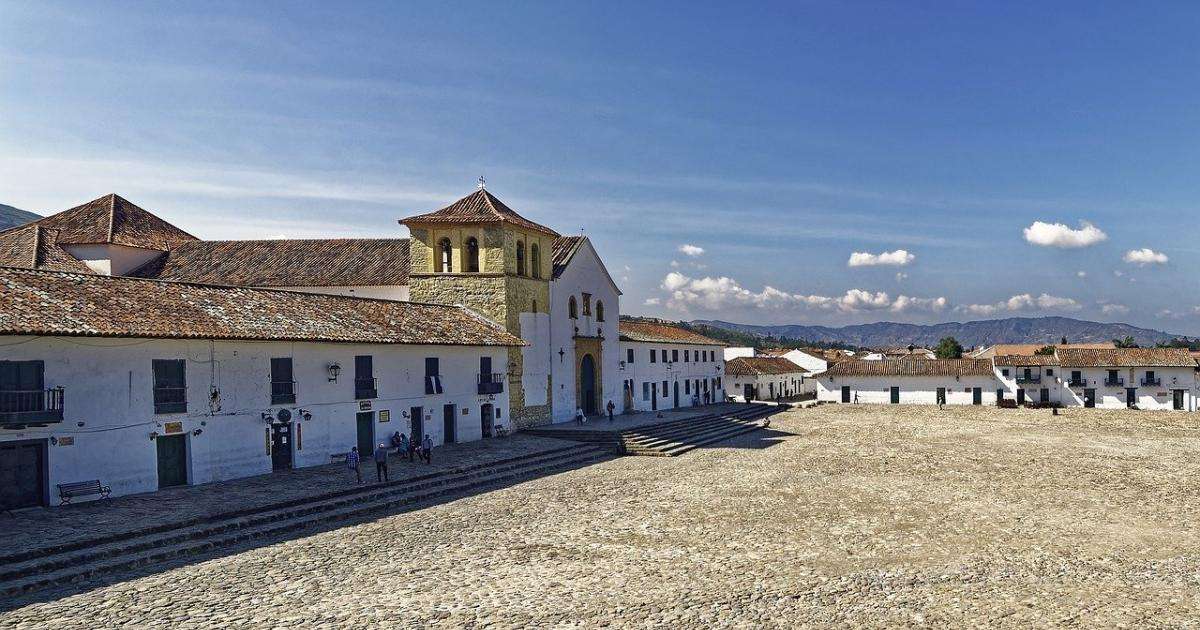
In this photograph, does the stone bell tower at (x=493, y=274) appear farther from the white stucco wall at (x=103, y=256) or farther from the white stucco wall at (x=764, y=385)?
the white stucco wall at (x=764, y=385)

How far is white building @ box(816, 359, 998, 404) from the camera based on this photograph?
188 ft

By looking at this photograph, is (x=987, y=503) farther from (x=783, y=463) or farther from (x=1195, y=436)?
(x=1195, y=436)

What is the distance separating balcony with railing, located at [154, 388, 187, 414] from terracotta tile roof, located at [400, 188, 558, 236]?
1507 cm

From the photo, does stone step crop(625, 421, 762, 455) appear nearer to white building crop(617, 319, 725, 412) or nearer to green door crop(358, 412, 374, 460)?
white building crop(617, 319, 725, 412)

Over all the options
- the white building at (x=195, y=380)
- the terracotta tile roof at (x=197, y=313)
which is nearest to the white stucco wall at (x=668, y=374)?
the terracotta tile roof at (x=197, y=313)

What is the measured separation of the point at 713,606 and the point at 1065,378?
177 ft

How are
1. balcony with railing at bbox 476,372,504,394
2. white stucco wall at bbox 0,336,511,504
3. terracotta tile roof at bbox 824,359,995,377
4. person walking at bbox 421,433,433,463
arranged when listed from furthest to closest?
terracotta tile roof at bbox 824,359,995,377, balcony with railing at bbox 476,372,504,394, person walking at bbox 421,433,433,463, white stucco wall at bbox 0,336,511,504

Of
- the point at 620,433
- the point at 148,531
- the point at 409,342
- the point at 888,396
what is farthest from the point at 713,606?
the point at 888,396

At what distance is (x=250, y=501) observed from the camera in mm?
18250

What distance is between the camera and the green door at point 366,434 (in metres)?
26.1

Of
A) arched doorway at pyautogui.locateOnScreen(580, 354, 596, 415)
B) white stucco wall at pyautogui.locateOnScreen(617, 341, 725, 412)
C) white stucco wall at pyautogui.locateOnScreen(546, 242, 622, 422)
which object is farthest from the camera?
white stucco wall at pyautogui.locateOnScreen(617, 341, 725, 412)

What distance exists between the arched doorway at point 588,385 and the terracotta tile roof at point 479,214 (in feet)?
22.1

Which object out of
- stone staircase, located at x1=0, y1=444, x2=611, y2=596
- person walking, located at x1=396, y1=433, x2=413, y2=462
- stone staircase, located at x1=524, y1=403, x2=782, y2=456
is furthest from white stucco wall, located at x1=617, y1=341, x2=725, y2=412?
stone staircase, located at x1=0, y1=444, x2=611, y2=596

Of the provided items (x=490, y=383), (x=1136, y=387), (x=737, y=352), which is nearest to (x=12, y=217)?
(x=737, y=352)
